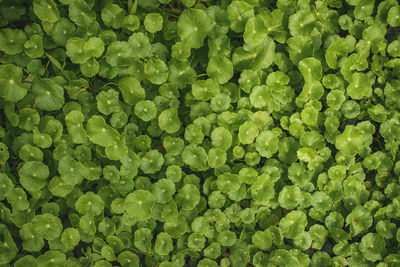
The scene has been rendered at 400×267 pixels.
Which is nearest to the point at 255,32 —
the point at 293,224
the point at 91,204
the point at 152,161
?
the point at 152,161

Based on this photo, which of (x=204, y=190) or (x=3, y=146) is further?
(x=204, y=190)

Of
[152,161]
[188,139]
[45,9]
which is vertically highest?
[45,9]

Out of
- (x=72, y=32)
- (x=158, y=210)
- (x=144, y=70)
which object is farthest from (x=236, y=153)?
(x=72, y=32)

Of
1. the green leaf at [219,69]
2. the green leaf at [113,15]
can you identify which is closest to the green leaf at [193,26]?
the green leaf at [219,69]

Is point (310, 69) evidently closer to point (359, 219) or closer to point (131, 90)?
point (359, 219)

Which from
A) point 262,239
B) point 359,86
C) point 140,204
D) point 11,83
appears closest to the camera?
point 11,83

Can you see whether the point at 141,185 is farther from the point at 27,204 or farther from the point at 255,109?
the point at 255,109

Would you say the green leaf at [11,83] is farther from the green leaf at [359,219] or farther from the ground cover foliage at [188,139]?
the green leaf at [359,219]

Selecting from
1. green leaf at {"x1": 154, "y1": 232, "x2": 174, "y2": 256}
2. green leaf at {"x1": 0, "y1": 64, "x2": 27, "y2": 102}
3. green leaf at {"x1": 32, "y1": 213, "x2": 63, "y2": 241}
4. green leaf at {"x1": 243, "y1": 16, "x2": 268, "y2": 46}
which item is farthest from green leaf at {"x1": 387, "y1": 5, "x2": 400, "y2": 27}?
green leaf at {"x1": 32, "y1": 213, "x2": 63, "y2": 241}

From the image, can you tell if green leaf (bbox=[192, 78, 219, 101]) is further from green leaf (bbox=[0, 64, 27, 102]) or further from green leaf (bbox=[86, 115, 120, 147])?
green leaf (bbox=[0, 64, 27, 102])
